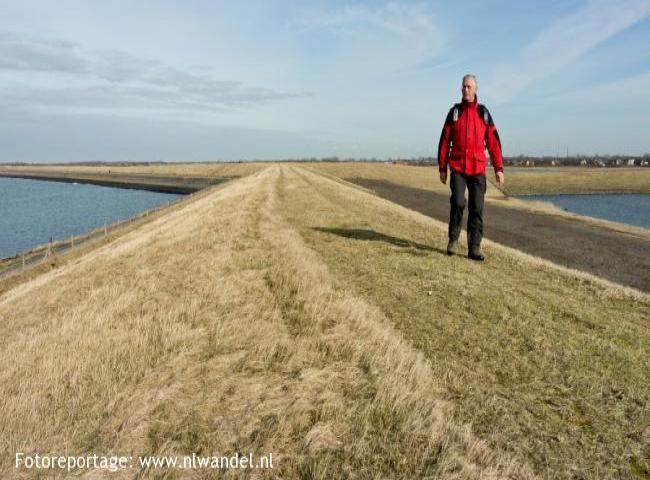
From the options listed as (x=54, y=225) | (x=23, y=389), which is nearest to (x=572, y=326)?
(x=23, y=389)

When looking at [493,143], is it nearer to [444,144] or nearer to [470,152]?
[470,152]

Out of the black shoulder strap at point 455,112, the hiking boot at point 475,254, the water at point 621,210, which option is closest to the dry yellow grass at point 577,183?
the water at point 621,210

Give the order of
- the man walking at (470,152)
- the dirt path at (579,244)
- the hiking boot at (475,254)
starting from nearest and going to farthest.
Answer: the man walking at (470,152), the hiking boot at (475,254), the dirt path at (579,244)

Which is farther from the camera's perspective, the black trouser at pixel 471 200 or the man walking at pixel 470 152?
the black trouser at pixel 471 200

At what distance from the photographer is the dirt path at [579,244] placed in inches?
473

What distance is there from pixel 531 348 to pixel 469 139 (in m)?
5.10

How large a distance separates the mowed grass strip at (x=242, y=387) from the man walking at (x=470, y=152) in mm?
3589

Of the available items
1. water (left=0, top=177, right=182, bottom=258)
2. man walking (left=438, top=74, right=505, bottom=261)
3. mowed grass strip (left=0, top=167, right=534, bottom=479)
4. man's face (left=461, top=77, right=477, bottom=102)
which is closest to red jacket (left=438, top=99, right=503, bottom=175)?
man walking (left=438, top=74, right=505, bottom=261)

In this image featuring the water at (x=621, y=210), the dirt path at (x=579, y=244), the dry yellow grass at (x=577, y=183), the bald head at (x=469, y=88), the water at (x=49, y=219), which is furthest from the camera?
the dry yellow grass at (x=577, y=183)

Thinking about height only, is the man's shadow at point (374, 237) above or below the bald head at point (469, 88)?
below

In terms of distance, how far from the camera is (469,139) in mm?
8586

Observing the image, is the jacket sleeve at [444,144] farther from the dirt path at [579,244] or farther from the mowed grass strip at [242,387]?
the dirt path at [579,244]

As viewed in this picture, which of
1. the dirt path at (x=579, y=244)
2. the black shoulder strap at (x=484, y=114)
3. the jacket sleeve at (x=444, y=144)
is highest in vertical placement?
the black shoulder strap at (x=484, y=114)

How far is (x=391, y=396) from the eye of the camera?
360 centimetres
